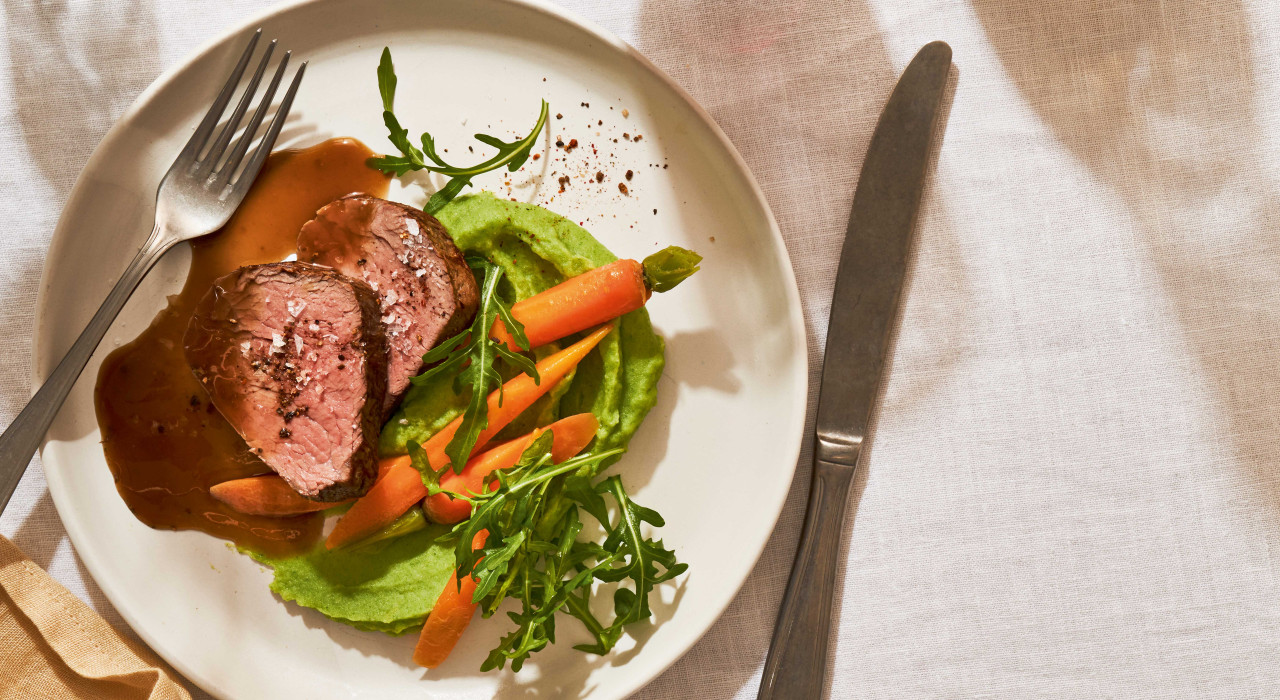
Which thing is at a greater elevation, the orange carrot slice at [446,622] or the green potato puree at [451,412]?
the green potato puree at [451,412]

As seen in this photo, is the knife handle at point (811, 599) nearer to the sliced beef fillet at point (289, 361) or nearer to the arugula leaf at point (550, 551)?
the arugula leaf at point (550, 551)

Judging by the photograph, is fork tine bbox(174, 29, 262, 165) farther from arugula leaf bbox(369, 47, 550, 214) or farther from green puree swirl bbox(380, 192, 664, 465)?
green puree swirl bbox(380, 192, 664, 465)

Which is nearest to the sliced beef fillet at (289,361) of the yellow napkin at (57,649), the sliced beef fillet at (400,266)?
the sliced beef fillet at (400,266)

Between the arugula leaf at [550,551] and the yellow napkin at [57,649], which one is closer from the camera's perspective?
the arugula leaf at [550,551]

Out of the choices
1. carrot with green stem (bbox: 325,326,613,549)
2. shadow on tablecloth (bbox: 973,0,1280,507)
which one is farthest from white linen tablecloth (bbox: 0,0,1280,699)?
carrot with green stem (bbox: 325,326,613,549)

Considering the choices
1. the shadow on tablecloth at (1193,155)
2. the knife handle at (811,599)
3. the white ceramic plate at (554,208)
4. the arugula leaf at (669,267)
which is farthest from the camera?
the shadow on tablecloth at (1193,155)

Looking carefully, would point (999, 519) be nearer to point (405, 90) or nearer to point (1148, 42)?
point (1148, 42)
